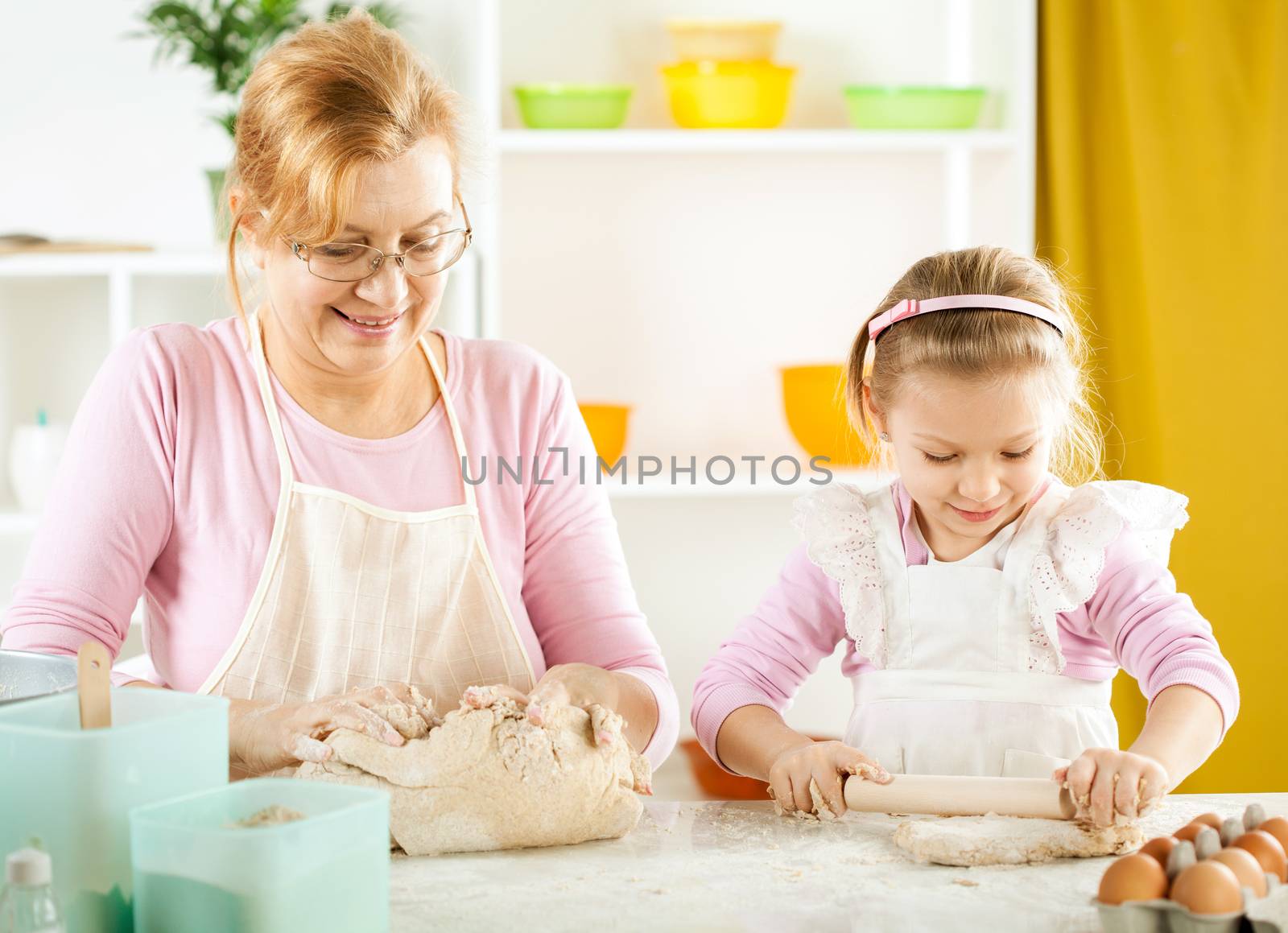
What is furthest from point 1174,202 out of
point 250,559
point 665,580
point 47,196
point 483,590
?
point 47,196

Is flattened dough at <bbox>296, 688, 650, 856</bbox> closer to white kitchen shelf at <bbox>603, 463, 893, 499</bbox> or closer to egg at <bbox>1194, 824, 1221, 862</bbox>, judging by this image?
egg at <bbox>1194, 824, 1221, 862</bbox>

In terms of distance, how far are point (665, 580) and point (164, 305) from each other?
1.15 meters

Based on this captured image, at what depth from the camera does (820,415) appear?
2428 millimetres

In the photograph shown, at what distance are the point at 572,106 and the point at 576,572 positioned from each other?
1.27 m

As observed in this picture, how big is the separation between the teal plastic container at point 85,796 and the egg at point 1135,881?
1.83 feet

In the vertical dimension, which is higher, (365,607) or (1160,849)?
(365,607)

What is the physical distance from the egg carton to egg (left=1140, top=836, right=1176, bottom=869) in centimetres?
4

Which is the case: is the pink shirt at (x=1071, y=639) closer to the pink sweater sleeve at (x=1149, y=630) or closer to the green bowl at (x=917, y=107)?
the pink sweater sleeve at (x=1149, y=630)

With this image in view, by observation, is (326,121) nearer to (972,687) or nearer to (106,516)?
(106,516)

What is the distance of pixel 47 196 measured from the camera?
2.62 meters

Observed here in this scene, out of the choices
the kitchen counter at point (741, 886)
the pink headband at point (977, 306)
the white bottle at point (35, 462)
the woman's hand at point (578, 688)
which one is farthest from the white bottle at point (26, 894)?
the white bottle at point (35, 462)

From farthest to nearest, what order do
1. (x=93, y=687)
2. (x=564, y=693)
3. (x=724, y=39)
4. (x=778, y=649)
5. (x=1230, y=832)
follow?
(x=724, y=39)
(x=778, y=649)
(x=564, y=693)
(x=1230, y=832)
(x=93, y=687)

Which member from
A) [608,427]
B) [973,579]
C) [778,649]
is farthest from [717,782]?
Result: [973,579]

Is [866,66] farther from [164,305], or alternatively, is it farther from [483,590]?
[483,590]
